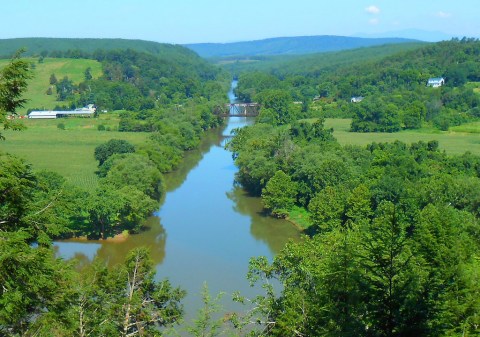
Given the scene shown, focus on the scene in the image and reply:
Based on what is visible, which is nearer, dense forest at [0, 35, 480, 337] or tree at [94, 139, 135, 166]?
dense forest at [0, 35, 480, 337]

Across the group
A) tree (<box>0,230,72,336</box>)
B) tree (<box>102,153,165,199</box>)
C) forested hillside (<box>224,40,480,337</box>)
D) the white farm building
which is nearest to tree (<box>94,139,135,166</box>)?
tree (<box>102,153,165,199</box>)

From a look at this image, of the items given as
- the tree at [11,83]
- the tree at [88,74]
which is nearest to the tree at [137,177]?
the tree at [11,83]

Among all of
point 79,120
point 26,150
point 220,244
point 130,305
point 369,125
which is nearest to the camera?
point 130,305

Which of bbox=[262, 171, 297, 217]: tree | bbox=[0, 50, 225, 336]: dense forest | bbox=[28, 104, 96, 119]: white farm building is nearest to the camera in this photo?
bbox=[0, 50, 225, 336]: dense forest

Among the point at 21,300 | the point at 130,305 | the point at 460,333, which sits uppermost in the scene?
the point at 21,300

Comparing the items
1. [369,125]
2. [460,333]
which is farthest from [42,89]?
[460,333]

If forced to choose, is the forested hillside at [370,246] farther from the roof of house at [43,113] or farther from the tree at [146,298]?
the roof of house at [43,113]

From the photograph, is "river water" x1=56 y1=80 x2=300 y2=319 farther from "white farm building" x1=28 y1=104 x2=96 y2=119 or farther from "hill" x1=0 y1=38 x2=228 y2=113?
"hill" x1=0 y1=38 x2=228 y2=113

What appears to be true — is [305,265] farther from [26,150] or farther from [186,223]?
[26,150]
